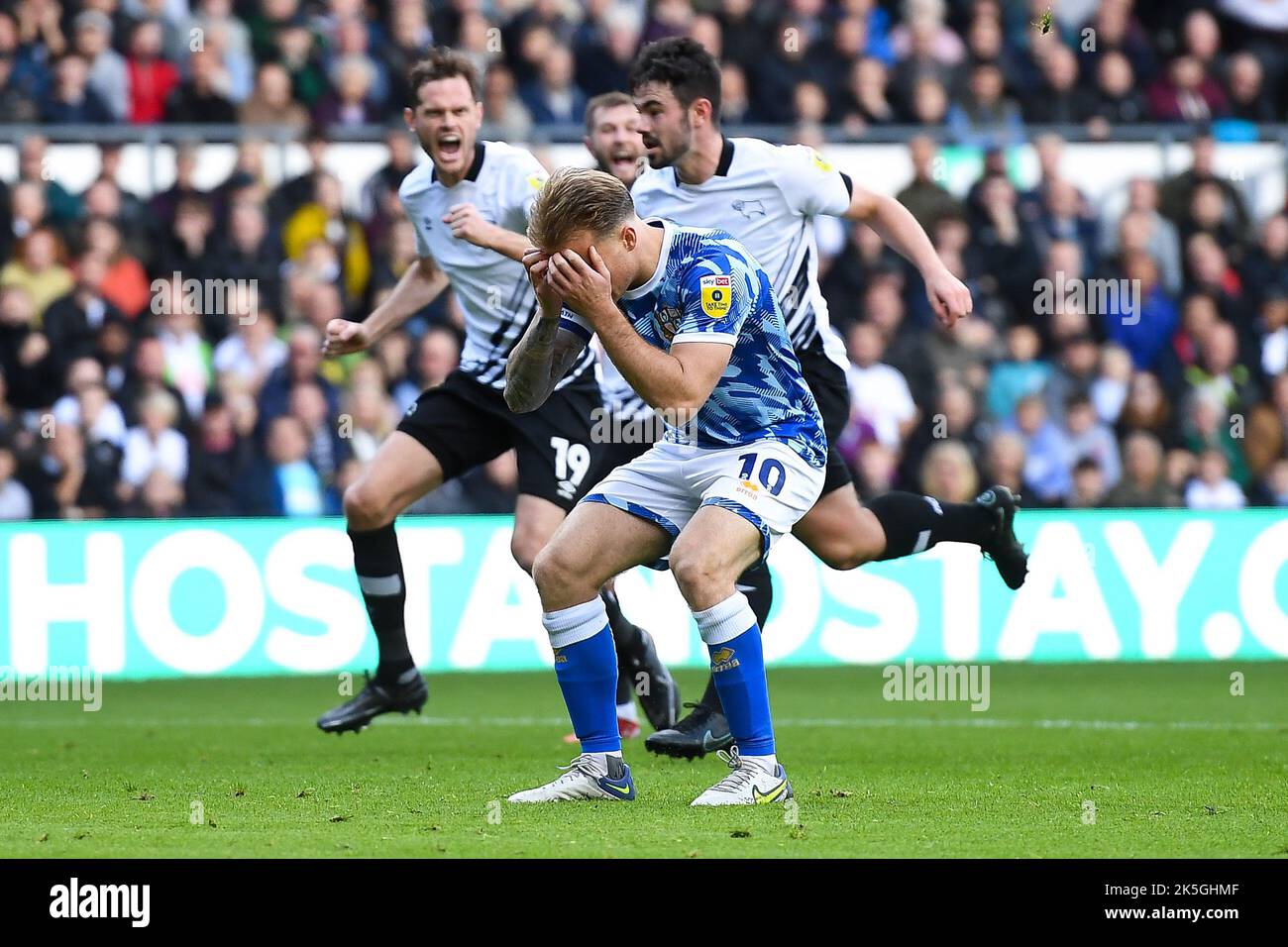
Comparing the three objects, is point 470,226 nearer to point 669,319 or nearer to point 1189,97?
point 669,319

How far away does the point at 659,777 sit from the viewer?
714 centimetres

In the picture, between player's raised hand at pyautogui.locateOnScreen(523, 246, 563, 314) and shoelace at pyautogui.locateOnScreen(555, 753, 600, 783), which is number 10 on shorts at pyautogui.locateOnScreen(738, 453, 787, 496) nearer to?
player's raised hand at pyautogui.locateOnScreen(523, 246, 563, 314)

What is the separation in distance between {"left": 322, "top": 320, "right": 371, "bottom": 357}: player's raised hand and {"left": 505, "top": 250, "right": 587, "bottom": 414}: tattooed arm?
1.94m

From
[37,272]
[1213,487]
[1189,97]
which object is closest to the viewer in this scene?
[37,272]

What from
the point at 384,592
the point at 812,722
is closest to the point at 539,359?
the point at 384,592

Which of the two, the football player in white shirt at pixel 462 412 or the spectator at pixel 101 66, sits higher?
the spectator at pixel 101 66

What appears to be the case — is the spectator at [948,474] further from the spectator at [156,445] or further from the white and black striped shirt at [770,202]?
the white and black striped shirt at [770,202]

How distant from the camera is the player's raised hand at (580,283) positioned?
5812 mm

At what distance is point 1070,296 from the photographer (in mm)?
14383

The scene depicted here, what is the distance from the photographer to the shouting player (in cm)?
588

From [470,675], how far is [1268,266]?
657cm

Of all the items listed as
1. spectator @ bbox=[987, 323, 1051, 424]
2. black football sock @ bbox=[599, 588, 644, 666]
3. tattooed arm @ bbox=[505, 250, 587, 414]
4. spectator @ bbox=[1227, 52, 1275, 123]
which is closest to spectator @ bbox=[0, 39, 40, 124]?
spectator @ bbox=[987, 323, 1051, 424]

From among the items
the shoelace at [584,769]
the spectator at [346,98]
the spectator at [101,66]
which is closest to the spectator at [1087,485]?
the spectator at [346,98]

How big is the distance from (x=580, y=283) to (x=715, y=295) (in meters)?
0.42
